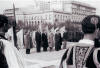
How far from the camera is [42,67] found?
22.5 feet

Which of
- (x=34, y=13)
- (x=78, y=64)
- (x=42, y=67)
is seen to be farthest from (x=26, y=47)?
(x=78, y=64)

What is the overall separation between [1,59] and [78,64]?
0.74 meters

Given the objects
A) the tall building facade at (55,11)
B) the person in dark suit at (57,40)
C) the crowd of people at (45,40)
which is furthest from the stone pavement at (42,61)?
the person in dark suit at (57,40)

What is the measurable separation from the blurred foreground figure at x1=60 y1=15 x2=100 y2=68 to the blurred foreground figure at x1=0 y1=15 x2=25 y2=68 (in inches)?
18.4

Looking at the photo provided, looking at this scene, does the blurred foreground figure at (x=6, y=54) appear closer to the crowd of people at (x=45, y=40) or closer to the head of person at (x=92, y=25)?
the head of person at (x=92, y=25)

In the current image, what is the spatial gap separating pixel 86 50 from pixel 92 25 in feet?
0.80

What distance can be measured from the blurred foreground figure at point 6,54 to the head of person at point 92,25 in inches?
26.1

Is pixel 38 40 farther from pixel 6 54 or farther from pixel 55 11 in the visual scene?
pixel 6 54

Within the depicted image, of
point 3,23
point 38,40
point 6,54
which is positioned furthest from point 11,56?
point 38,40

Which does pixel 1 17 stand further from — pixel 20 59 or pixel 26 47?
pixel 26 47

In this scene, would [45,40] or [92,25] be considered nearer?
[92,25]

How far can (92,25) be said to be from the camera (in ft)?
7.19

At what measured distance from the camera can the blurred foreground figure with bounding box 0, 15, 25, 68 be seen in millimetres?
2012

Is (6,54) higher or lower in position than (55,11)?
higher
